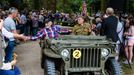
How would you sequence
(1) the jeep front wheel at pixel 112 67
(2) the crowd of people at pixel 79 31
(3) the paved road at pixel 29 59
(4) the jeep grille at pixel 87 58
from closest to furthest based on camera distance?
(2) the crowd of people at pixel 79 31
(4) the jeep grille at pixel 87 58
(1) the jeep front wheel at pixel 112 67
(3) the paved road at pixel 29 59

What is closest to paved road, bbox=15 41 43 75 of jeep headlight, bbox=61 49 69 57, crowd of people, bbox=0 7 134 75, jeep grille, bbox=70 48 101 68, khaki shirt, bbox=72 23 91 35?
crowd of people, bbox=0 7 134 75

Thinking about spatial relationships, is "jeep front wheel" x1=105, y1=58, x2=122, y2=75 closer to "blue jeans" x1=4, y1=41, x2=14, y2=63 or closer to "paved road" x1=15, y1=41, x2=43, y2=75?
"blue jeans" x1=4, y1=41, x2=14, y2=63

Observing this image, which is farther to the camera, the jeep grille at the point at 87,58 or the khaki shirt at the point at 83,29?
the khaki shirt at the point at 83,29

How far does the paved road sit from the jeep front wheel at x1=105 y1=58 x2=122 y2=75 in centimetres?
280

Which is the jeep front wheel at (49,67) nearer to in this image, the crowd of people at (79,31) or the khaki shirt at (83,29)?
the crowd of people at (79,31)

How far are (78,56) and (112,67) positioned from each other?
1106 mm

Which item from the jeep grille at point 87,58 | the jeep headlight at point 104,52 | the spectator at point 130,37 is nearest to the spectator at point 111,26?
the spectator at point 130,37

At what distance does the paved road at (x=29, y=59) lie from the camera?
45.0 ft

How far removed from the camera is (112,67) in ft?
35.8

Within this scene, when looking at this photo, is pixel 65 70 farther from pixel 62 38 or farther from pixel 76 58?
pixel 62 38

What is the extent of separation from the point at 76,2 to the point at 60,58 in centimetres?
4500

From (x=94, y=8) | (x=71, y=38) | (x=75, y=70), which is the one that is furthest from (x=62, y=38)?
(x=94, y=8)

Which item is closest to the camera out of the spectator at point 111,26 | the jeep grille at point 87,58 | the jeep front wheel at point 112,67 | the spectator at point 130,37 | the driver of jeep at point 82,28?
the jeep grille at point 87,58

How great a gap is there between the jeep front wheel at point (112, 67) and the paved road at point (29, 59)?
2.80 metres
